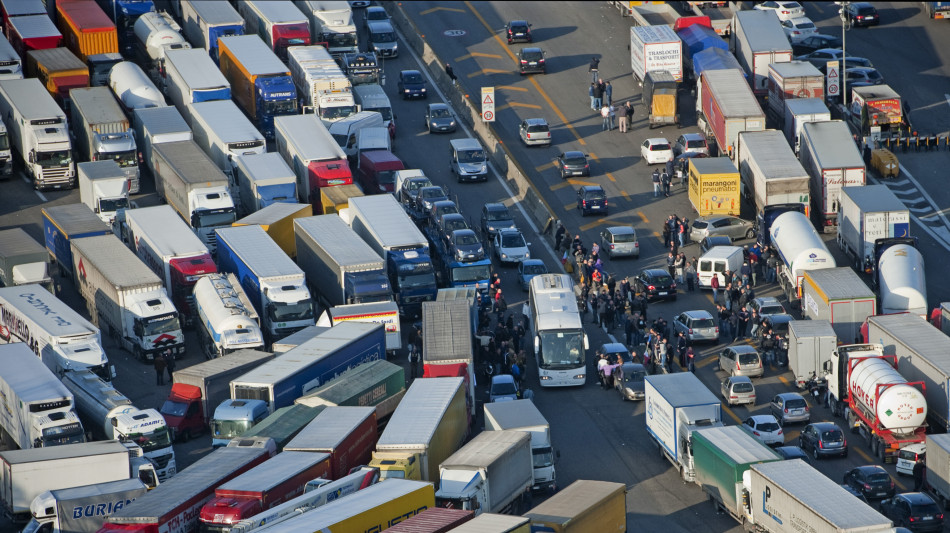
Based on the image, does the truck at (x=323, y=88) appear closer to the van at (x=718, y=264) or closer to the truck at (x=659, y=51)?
the truck at (x=659, y=51)

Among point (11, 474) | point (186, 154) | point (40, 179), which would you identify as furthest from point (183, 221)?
point (11, 474)

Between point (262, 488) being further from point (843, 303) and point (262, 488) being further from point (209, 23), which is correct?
point (209, 23)

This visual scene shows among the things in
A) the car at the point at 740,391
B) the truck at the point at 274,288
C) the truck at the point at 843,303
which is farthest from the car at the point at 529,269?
the car at the point at 740,391

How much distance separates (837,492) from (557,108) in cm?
4346

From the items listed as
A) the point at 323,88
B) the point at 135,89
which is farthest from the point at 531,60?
the point at 135,89

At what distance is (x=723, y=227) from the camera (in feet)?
235

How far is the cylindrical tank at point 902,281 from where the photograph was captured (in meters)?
63.0

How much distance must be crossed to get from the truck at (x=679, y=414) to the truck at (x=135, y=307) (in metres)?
19.8

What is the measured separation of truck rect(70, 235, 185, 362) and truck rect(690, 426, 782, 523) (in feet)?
73.3

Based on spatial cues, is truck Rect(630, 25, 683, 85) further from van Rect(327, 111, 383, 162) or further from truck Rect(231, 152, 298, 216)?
truck Rect(231, 152, 298, 216)

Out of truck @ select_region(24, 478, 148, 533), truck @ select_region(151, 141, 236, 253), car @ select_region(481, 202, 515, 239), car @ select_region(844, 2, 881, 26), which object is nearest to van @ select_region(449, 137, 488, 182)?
car @ select_region(481, 202, 515, 239)

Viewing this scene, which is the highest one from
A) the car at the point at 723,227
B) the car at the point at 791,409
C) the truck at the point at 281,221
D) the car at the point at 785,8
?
the car at the point at 785,8

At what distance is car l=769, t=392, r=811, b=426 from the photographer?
5691 cm

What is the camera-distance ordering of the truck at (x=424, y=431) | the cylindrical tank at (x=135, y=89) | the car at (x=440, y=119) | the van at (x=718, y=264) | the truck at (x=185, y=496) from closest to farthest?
1. the truck at (x=185, y=496)
2. the truck at (x=424, y=431)
3. the van at (x=718, y=264)
4. the cylindrical tank at (x=135, y=89)
5. the car at (x=440, y=119)
